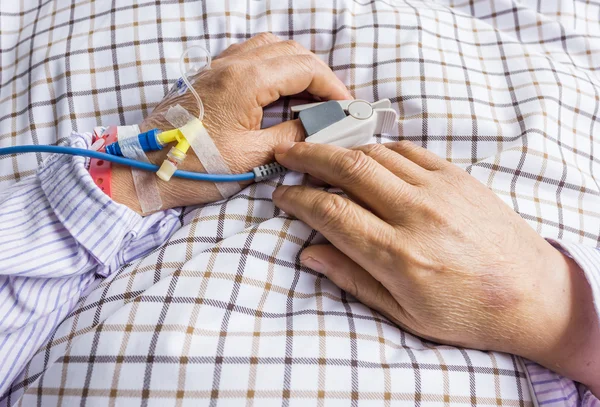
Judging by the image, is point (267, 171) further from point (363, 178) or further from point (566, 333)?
point (566, 333)

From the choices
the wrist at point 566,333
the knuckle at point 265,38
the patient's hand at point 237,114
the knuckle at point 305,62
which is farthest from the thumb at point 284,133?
the wrist at point 566,333

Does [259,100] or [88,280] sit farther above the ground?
[259,100]

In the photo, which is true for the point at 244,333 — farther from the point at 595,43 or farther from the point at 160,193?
the point at 595,43

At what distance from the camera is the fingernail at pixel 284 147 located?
913 millimetres

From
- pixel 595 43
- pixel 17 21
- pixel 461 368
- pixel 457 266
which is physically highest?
pixel 17 21

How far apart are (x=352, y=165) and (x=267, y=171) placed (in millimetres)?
179

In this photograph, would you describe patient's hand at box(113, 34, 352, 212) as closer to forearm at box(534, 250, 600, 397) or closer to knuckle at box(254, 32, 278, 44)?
knuckle at box(254, 32, 278, 44)

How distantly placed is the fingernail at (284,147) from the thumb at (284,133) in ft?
0.08

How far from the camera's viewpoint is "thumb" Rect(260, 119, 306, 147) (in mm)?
946

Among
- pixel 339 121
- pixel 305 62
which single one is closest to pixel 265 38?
pixel 305 62

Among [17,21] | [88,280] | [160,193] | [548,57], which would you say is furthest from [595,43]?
[17,21]

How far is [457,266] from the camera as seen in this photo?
2.62 ft

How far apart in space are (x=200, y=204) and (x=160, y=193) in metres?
0.08

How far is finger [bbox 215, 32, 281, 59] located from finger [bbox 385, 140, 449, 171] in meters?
0.36
